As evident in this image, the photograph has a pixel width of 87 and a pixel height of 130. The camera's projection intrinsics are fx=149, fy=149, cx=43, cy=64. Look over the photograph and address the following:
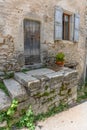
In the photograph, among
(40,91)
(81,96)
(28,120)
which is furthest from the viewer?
(81,96)

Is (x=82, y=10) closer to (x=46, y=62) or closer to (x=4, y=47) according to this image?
(x=46, y=62)

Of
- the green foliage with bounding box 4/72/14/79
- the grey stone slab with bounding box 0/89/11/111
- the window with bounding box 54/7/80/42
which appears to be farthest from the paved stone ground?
the window with bounding box 54/7/80/42

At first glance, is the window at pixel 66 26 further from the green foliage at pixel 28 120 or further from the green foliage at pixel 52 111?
the green foliage at pixel 28 120

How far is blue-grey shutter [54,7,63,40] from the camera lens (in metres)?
5.50

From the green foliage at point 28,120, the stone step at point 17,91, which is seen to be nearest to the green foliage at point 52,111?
the green foliage at point 28,120

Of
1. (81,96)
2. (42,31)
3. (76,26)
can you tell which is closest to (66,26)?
(76,26)

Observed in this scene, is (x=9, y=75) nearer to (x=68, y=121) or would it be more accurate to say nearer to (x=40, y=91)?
(x=40, y=91)

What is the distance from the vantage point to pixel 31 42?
5066 millimetres

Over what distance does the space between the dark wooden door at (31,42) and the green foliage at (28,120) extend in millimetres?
2047

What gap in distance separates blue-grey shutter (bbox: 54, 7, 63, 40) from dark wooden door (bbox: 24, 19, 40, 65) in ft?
2.41

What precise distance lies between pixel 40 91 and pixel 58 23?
119 inches

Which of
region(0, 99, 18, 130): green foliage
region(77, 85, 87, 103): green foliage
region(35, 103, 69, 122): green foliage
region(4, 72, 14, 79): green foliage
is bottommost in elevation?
region(77, 85, 87, 103): green foliage

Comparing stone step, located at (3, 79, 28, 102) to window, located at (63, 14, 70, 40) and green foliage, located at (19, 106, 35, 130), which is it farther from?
window, located at (63, 14, 70, 40)

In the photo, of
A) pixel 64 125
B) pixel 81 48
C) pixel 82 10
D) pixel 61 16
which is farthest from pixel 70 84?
pixel 82 10
